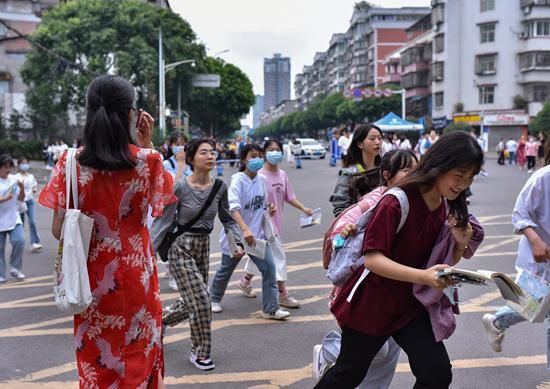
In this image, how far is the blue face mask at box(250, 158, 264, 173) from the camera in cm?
613

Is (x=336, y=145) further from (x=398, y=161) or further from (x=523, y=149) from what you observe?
(x=398, y=161)

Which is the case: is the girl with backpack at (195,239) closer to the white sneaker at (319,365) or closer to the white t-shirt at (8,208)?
the white sneaker at (319,365)

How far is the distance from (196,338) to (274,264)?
142 cm

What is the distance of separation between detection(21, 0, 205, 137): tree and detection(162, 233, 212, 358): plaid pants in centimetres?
3147

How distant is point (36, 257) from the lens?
9.64m

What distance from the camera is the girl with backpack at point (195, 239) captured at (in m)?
4.63

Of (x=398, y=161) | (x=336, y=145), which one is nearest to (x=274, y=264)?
(x=398, y=161)

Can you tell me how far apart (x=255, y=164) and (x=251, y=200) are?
1.12 ft

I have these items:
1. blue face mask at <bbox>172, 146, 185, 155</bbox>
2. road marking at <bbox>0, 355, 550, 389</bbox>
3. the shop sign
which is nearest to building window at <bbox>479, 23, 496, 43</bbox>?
the shop sign

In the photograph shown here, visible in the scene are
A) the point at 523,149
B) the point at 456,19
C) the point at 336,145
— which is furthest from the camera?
the point at 456,19

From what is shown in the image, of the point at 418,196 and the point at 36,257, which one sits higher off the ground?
the point at 418,196

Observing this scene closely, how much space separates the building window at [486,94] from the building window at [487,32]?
3.86 meters

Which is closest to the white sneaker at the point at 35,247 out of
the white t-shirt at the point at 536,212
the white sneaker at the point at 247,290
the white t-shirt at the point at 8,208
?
the white t-shirt at the point at 8,208

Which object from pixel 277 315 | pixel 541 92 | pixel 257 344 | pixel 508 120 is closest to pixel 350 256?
pixel 257 344
